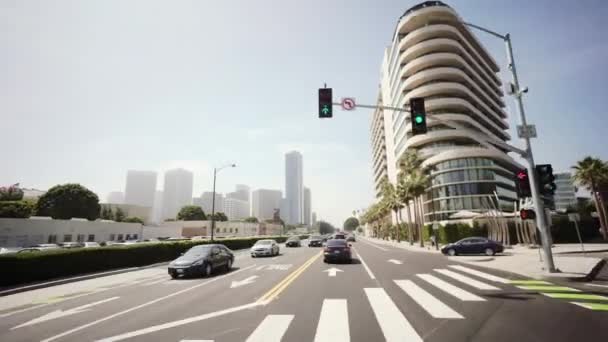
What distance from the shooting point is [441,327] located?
18.9 ft

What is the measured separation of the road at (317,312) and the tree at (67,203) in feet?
227

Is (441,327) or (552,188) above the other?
(552,188)

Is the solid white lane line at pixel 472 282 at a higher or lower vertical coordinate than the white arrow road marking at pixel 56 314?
higher

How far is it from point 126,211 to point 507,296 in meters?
157

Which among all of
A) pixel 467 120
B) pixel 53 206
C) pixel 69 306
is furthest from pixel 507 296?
pixel 53 206

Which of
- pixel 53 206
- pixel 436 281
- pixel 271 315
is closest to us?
pixel 271 315

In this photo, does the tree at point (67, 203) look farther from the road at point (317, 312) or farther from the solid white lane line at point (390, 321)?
the solid white lane line at point (390, 321)

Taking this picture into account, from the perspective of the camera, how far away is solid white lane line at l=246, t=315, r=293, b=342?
5.36 metres

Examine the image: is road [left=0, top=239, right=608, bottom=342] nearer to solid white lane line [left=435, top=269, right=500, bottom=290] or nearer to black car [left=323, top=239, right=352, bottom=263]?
solid white lane line [left=435, top=269, right=500, bottom=290]

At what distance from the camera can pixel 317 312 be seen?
706 cm

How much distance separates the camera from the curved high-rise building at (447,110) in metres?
53.3

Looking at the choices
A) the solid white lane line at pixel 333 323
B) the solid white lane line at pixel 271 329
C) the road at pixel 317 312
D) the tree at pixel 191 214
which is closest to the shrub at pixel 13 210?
the tree at pixel 191 214

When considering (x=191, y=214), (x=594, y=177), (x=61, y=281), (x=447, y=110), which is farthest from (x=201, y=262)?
(x=191, y=214)

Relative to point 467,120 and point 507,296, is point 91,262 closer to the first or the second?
point 507,296
